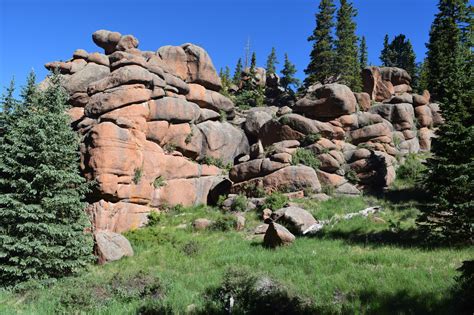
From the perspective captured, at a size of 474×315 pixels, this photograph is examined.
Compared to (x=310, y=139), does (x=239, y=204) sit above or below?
below

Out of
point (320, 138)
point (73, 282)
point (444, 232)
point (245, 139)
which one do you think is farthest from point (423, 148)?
point (73, 282)

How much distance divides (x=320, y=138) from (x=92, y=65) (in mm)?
20857

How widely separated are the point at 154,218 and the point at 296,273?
14183mm

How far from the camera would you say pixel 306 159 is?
28.5m

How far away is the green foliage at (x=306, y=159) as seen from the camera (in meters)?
28.3

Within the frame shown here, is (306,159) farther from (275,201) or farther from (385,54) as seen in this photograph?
(385,54)

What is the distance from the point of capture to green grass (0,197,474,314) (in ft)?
33.2

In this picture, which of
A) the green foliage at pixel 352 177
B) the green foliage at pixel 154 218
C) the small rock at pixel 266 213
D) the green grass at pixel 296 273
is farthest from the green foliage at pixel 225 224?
the green foliage at pixel 352 177

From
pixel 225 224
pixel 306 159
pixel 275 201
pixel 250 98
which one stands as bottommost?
pixel 225 224

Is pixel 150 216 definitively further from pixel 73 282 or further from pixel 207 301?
pixel 207 301

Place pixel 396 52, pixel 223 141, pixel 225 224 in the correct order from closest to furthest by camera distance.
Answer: pixel 225 224 < pixel 223 141 < pixel 396 52

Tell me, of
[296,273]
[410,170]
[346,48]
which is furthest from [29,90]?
[346,48]

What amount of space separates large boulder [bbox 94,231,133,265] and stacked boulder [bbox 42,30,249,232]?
3942 mm

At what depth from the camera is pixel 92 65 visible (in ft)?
102
